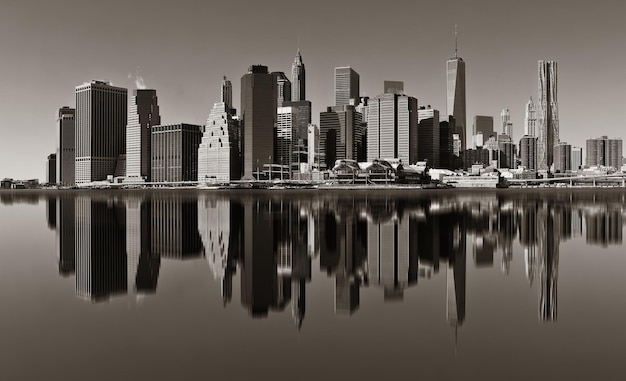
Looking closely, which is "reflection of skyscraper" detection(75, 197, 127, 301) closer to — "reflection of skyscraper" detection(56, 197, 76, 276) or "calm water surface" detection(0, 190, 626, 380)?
"calm water surface" detection(0, 190, 626, 380)

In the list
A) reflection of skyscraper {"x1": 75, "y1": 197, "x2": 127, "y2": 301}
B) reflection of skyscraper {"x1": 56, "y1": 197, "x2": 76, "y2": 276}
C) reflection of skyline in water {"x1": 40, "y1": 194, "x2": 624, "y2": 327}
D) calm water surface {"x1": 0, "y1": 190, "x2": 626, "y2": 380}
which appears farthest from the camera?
reflection of skyscraper {"x1": 56, "y1": 197, "x2": 76, "y2": 276}

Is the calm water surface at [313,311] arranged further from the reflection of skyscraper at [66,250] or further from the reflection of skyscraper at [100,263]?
the reflection of skyscraper at [66,250]

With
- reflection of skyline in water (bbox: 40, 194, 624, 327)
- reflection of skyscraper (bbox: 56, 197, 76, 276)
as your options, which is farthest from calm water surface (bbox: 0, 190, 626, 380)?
reflection of skyscraper (bbox: 56, 197, 76, 276)

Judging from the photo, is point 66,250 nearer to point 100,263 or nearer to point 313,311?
point 100,263

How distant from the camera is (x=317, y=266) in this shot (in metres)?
29.0

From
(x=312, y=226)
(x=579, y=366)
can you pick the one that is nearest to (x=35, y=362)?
(x=579, y=366)

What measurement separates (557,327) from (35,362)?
16.6 meters

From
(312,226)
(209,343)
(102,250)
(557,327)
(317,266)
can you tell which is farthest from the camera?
(312,226)

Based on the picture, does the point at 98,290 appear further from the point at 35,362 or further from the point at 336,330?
the point at 336,330

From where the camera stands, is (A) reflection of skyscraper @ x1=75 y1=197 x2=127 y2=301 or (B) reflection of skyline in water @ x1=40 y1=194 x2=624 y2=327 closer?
(B) reflection of skyline in water @ x1=40 y1=194 x2=624 y2=327

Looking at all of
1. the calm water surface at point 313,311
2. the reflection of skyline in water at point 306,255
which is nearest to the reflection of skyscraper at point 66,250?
the reflection of skyline in water at point 306,255

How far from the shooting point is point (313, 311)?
19.3 metres

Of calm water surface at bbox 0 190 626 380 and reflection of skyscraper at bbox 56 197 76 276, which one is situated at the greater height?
reflection of skyscraper at bbox 56 197 76 276

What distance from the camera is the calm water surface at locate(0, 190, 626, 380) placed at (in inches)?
532
